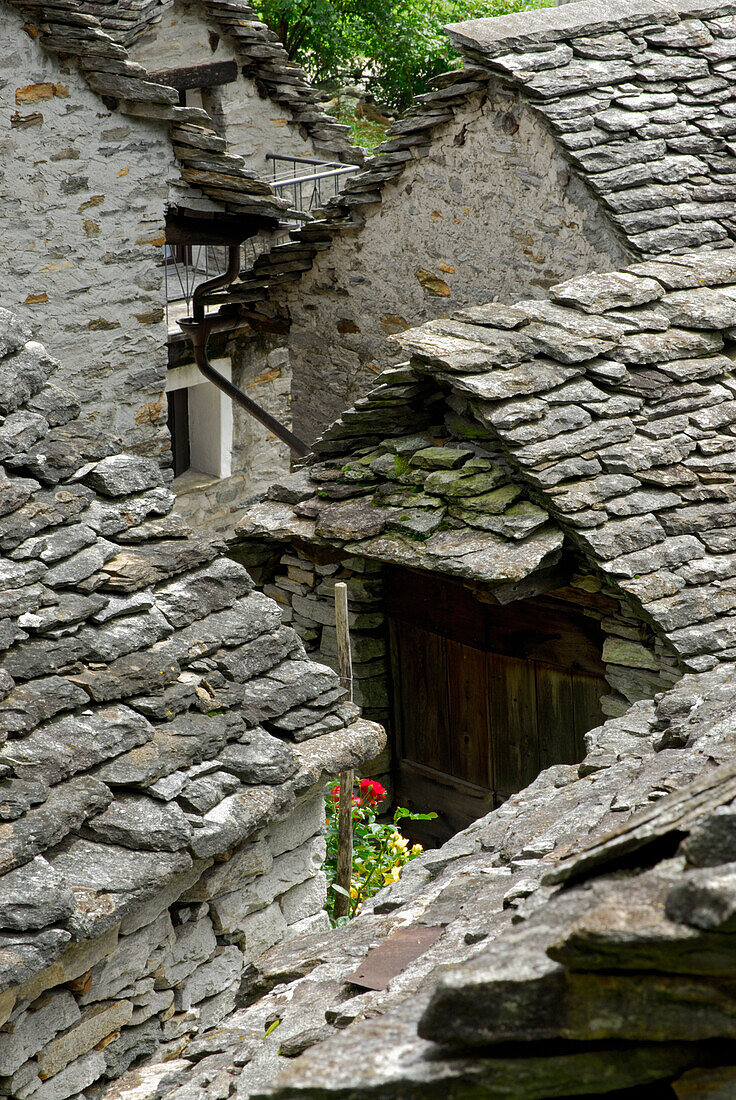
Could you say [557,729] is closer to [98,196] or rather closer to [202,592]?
[202,592]

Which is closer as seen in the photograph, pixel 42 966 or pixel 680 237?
pixel 42 966

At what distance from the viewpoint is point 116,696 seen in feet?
12.6

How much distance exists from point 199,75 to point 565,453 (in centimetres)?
753

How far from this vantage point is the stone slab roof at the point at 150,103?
6871mm

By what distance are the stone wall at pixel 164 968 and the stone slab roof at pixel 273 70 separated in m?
7.60

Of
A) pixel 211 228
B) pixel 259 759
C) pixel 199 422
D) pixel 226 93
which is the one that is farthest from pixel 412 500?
pixel 226 93

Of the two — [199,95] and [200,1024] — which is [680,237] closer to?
[200,1024]

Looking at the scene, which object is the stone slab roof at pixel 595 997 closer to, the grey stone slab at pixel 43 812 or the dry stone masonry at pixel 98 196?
the grey stone slab at pixel 43 812

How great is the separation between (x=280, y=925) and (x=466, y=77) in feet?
Answer: 19.3

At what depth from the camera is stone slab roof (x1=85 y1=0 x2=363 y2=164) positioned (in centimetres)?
1123

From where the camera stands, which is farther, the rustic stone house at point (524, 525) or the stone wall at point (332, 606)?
the stone wall at point (332, 606)

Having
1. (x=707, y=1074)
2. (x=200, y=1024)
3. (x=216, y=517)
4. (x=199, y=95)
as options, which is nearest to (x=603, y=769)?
(x=200, y=1024)

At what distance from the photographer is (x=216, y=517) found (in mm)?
10258

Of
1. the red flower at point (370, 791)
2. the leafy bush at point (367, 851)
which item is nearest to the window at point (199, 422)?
the leafy bush at point (367, 851)
